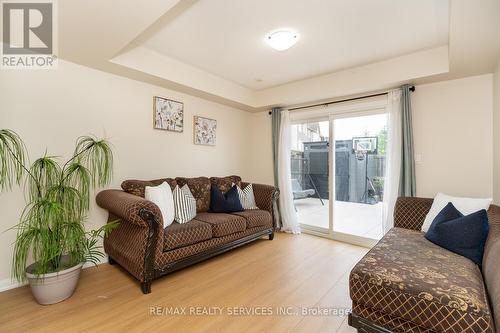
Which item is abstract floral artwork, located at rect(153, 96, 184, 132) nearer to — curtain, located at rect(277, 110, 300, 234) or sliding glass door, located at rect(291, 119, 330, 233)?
curtain, located at rect(277, 110, 300, 234)

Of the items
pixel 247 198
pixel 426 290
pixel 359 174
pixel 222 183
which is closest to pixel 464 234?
pixel 426 290

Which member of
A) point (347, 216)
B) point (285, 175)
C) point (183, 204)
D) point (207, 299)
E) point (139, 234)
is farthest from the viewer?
point (285, 175)

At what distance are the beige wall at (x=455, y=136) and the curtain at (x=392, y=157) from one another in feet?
0.67

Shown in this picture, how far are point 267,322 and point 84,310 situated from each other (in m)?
1.46

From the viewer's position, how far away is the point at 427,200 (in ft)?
8.52

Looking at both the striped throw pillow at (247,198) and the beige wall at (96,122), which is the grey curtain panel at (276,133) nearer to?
the striped throw pillow at (247,198)

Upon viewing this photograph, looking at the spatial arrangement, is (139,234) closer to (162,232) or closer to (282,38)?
(162,232)

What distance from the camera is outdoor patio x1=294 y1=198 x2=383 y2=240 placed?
3451 mm

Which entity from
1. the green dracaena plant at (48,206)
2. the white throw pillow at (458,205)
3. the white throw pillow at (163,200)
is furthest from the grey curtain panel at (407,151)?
the green dracaena plant at (48,206)

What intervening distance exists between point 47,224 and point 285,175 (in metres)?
3.23

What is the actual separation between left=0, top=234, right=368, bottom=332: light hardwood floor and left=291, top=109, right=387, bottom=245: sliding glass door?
900mm

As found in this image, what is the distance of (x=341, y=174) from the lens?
3.77m

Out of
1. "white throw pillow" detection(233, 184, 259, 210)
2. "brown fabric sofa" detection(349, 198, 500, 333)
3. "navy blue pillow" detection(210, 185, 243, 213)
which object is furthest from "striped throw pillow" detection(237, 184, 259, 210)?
"brown fabric sofa" detection(349, 198, 500, 333)

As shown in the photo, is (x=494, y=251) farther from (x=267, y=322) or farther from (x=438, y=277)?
(x=267, y=322)
